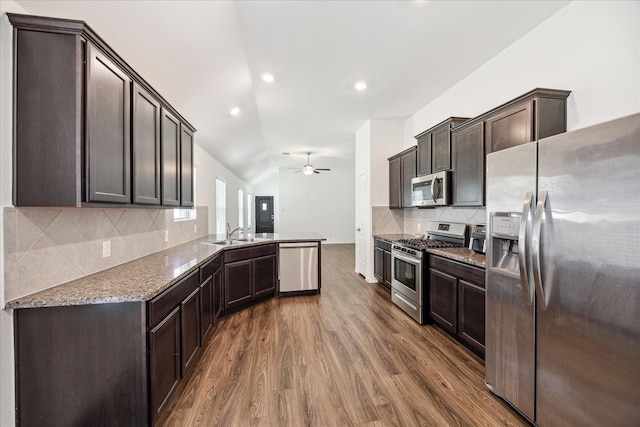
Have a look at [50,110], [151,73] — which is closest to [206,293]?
[50,110]

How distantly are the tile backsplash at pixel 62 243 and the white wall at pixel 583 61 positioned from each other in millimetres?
3754

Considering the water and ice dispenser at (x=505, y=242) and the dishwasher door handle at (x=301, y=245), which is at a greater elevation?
the water and ice dispenser at (x=505, y=242)

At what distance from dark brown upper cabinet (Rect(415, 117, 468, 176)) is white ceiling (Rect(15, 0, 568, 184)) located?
62 cm

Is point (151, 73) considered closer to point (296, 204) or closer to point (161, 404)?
point (161, 404)

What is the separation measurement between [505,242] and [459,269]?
77 centimetres

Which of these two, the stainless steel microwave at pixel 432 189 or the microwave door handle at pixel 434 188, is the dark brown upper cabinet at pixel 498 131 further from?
the microwave door handle at pixel 434 188

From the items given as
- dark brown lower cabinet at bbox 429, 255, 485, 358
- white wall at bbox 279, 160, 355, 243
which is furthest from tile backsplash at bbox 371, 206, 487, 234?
white wall at bbox 279, 160, 355, 243

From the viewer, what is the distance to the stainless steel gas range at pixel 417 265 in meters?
3.15

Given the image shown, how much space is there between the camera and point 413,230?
4.71 meters

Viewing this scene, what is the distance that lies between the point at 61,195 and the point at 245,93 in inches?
114

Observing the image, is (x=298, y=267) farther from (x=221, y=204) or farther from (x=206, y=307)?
(x=221, y=204)

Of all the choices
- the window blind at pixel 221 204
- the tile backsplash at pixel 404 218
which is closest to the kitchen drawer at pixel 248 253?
the tile backsplash at pixel 404 218

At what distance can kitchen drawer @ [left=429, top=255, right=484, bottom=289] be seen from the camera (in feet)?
7.66

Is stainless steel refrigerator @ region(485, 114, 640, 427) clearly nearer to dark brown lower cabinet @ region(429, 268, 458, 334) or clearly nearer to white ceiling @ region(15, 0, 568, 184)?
dark brown lower cabinet @ region(429, 268, 458, 334)
